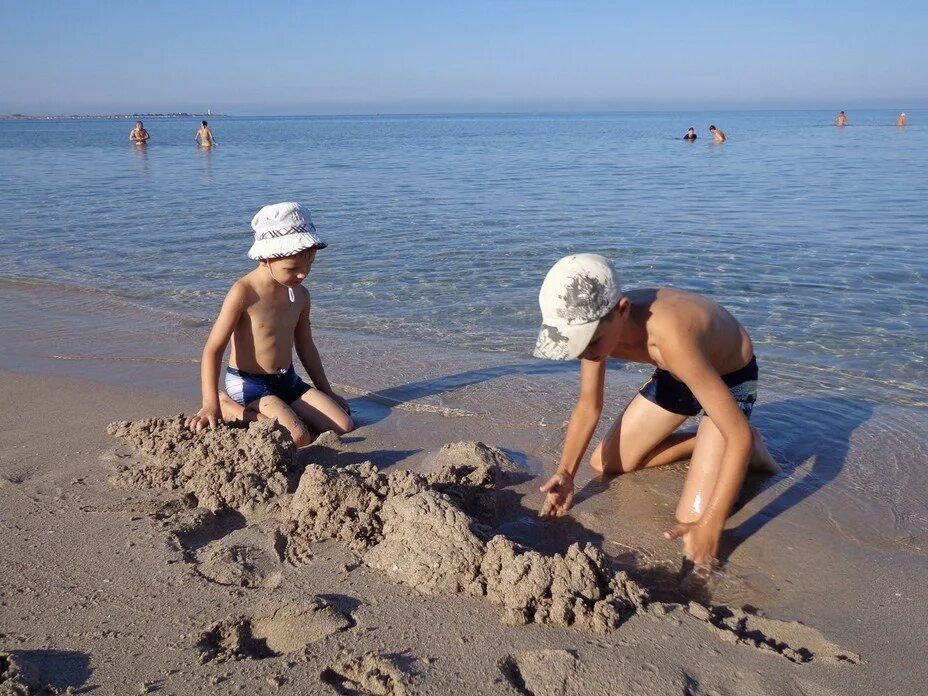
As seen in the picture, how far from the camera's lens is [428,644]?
2270 mm

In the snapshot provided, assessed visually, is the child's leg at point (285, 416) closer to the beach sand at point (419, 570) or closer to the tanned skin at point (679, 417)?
the beach sand at point (419, 570)

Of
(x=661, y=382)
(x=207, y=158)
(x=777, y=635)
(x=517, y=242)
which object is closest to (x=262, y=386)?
(x=661, y=382)

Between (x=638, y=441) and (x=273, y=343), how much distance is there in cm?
192

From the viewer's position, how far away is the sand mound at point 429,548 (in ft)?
8.39

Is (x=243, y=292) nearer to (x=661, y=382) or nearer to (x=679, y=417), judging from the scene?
(x=661, y=382)

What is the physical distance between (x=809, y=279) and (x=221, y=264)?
594cm

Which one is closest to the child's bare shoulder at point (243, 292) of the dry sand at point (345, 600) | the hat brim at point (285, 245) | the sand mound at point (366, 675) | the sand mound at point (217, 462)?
the hat brim at point (285, 245)

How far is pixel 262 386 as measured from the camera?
4.22 meters

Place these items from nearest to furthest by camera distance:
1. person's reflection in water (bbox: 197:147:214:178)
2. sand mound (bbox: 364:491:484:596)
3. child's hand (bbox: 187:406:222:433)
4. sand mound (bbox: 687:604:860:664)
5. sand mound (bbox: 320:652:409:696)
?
sand mound (bbox: 320:652:409:696) < sand mound (bbox: 687:604:860:664) < sand mound (bbox: 364:491:484:596) < child's hand (bbox: 187:406:222:433) < person's reflection in water (bbox: 197:147:214:178)

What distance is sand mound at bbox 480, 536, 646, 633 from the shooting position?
2377 millimetres

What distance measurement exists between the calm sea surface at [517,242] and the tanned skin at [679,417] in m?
1.82

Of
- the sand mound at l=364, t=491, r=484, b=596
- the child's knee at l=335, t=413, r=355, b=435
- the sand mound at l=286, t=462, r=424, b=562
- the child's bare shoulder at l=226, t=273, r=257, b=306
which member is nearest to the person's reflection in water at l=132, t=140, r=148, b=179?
the child's bare shoulder at l=226, t=273, r=257, b=306

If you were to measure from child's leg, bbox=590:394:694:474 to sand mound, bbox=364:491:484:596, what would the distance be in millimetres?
1135

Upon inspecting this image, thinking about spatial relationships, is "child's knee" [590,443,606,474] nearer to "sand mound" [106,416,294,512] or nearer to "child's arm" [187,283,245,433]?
"sand mound" [106,416,294,512]
